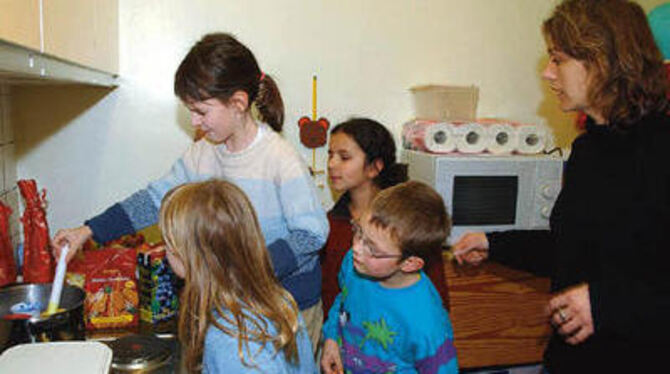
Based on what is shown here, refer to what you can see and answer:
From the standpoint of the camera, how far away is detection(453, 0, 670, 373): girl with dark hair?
83cm

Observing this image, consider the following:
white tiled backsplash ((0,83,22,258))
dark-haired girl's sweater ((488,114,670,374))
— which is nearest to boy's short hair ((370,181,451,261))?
dark-haired girl's sweater ((488,114,670,374))

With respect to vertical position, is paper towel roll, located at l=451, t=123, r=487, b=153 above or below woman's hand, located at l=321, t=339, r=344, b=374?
above

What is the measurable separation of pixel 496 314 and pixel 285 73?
3.51 ft

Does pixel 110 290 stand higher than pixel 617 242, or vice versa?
pixel 617 242

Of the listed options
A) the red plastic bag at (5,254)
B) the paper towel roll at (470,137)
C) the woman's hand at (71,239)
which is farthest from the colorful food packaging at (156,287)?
the paper towel roll at (470,137)

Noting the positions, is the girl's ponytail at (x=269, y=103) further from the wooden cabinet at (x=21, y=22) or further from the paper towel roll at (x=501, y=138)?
the paper towel roll at (x=501, y=138)

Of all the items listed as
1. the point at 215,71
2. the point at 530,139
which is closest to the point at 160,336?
the point at 215,71

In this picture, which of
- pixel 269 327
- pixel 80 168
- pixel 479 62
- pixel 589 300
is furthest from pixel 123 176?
pixel 589 300

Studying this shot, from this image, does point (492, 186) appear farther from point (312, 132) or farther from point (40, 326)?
point (40, 326)

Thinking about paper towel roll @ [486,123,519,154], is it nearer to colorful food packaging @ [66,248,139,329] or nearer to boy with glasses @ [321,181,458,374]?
boy with glasses @ [321,181,458,374]

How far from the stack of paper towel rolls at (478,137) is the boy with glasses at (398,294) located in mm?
583

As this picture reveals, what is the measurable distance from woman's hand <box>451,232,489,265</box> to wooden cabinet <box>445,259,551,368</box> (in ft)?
1.88

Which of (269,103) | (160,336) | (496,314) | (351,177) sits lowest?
(496,314)

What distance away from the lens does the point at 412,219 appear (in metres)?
1.20
